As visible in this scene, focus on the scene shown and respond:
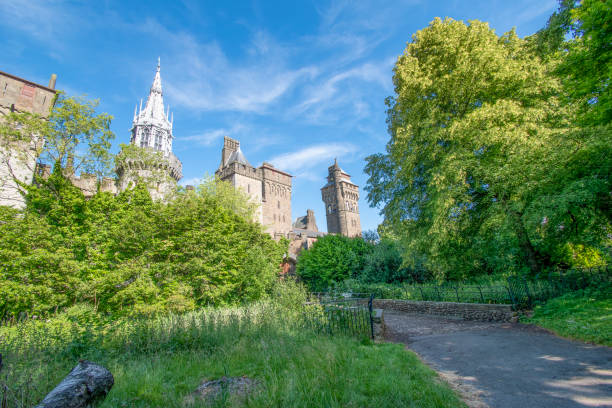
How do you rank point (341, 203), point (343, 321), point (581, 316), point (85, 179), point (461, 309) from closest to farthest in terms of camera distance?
point (581, 316) → point (343, 321) → point (461, 309) → point (85, 179) → point (341, 203)

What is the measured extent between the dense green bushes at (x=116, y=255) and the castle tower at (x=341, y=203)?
46807mm

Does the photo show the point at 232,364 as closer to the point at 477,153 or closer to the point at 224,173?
the point at 477,153

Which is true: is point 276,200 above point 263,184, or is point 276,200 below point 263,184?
below

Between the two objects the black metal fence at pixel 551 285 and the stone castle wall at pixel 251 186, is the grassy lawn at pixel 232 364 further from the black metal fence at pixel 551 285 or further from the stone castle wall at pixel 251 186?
the stone castle wall at pixel 251 186

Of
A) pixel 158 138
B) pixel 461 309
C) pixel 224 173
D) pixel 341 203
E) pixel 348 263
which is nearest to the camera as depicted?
pixel 461 309

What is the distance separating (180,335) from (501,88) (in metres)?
15.7

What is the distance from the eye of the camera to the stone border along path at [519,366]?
3.91 metres

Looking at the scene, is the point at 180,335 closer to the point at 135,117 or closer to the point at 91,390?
the point at 91,390

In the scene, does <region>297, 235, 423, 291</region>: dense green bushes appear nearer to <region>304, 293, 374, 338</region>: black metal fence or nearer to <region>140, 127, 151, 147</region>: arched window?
<region>304, 293, 374, 338</region>: black metal fence

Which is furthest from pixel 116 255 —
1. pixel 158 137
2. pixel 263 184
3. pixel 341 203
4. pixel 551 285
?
pixel 341 203

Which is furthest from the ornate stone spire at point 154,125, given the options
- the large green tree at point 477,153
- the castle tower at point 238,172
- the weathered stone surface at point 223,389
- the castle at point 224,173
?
the weathered stone surface at point 223,389

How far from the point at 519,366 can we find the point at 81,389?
744 centimetres

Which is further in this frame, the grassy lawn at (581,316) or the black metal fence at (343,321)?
the black metal fence at (343,321)

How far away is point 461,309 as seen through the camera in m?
11.9
